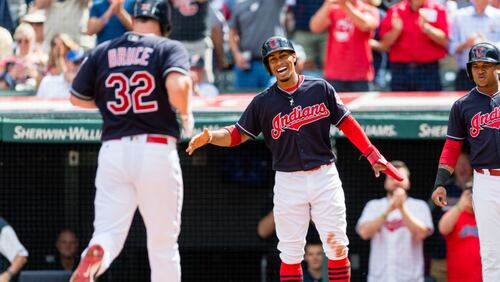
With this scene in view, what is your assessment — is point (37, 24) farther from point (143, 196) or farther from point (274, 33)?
point (143, 196)

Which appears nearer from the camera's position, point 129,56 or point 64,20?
point 129,56

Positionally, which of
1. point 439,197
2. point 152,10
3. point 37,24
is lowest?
point 439,197

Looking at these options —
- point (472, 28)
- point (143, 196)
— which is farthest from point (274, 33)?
point (143, 196)

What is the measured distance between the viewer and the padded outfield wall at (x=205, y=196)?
9.20m

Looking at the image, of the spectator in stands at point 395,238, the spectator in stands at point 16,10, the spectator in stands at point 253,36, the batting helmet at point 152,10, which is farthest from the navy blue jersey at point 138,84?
the spectator in stands at point 16,10

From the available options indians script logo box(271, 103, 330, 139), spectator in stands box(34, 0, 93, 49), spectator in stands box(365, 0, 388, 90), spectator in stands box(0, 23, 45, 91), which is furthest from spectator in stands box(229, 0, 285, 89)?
indians script logo box(271, 103, 330, 139)

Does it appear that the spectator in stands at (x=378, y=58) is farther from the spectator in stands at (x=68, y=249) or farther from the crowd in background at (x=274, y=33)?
the spectator in stands at (x=68, y=249)

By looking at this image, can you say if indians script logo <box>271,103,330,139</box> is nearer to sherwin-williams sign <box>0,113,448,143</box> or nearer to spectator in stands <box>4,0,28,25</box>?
sherwin-williams sign <box>0,113,448,143</box>

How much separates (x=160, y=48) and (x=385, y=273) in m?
3.36

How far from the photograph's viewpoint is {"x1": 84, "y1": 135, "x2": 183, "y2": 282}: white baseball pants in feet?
18.9

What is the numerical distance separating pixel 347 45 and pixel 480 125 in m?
2.84

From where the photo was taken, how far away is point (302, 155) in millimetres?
6457

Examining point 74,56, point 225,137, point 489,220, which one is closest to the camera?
point 489,220

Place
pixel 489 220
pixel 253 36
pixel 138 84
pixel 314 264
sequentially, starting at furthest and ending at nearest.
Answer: pixel 253 36 < pixel 314 264 < pixel 489 220 < pixel 138 84
